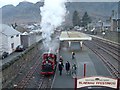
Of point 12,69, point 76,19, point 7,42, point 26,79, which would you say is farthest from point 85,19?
point 26,79

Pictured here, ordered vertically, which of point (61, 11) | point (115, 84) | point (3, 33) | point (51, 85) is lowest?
point (51, 85)

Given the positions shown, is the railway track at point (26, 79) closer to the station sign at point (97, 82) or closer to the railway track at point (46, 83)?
the railway track at point (46, 83)

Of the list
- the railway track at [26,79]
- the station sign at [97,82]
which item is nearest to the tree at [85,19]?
the railway track at [26,79]

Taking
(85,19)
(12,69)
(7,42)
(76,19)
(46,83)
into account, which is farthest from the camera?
(76,19)

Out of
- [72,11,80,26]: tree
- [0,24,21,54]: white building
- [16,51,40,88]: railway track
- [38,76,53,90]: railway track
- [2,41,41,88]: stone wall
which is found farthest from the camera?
[72,11,80,26]: tree

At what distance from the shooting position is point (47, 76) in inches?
918

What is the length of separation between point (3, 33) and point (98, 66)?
57.1 feet

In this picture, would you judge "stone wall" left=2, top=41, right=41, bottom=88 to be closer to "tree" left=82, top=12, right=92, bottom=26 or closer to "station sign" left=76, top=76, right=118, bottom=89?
"station sign" left=76, top=76, right=118, bottom=89

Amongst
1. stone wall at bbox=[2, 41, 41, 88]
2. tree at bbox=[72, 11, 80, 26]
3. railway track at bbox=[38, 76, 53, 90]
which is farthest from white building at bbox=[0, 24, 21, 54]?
tree at bbox=[72, 11, 80, 26]

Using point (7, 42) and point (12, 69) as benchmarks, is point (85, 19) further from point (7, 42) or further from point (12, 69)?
point (12, 69)

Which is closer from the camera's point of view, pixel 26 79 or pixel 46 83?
pixel 46 83

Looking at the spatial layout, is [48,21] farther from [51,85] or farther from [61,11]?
[51,85]

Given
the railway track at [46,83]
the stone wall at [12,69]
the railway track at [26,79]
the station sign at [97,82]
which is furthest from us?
the stone wall at [12,69]

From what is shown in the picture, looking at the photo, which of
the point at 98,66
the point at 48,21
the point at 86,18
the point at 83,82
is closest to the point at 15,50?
the point at 48,21
